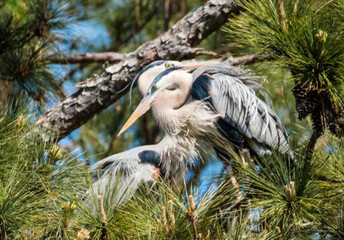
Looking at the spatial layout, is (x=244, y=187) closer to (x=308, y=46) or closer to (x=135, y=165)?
(x=308, y=46)

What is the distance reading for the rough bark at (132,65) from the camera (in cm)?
308

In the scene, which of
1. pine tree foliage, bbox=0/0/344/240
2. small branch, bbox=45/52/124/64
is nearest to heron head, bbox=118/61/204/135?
small branch, bbox=45/52/124/64

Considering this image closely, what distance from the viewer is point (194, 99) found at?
3004mm

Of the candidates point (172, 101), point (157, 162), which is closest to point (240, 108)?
point (172, 101)

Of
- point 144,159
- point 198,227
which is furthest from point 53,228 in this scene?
point 144,159

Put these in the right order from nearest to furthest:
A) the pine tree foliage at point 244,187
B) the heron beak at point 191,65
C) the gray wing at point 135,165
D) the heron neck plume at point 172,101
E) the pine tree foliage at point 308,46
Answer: the pine tree foliage at point 244,187 < the pine tree foliage at point 308,46 < the gray wing at point 135,165 < the heron neck plume at point 172,101 < the heron beak at point 191,65

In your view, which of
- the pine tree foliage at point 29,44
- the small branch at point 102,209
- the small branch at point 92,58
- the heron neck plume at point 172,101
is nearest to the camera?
the small branch at point 102,209

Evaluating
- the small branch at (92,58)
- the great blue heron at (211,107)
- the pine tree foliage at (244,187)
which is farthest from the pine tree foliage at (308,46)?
the small branch at (92,58)

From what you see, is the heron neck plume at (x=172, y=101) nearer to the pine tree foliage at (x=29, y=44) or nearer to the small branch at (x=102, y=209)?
the pine tree foliage at (x=29, y=44)

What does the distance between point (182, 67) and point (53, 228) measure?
56.1 inches

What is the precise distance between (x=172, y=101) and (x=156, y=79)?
130mm

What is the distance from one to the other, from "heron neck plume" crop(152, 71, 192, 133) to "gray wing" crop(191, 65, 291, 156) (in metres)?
0.06

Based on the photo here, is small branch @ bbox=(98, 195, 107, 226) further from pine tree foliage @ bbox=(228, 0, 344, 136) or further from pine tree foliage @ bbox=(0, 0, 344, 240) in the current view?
pine tree foliage @ bbox=(228, 0, 344, 136)

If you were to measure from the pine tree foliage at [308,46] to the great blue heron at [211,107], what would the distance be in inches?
27.9
